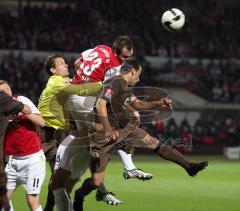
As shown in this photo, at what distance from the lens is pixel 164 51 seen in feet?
108

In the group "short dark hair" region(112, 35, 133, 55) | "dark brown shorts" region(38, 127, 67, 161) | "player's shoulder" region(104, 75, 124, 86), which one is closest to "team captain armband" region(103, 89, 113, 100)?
"player's shoulder" region(104, 75, 124, 86)

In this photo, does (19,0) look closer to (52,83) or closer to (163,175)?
(163,175)

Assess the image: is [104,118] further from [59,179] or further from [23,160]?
[23,160]

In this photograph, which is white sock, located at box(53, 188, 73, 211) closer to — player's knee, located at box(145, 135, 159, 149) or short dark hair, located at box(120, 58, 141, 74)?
player's knee, located at box(145, 135, 159, 149)

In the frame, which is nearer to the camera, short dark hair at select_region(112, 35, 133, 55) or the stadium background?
short dark hair at select_region(112, 35, 133, 55)

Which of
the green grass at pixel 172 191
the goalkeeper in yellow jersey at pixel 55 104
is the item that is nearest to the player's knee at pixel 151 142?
the goalkeeper in yellow jersey at pixel 55 104

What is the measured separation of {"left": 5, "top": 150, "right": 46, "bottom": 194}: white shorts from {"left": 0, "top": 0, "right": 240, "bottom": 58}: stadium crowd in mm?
22418

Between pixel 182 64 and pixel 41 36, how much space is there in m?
6.32

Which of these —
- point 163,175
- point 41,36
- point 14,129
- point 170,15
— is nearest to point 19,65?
point 41,36

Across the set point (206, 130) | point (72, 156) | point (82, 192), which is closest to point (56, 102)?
point (72, 156)

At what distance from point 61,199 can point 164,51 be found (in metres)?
24.9

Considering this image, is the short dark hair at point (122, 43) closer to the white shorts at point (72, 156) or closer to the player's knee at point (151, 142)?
the player's knee at point (151, 142)

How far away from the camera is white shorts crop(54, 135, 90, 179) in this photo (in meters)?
8.66

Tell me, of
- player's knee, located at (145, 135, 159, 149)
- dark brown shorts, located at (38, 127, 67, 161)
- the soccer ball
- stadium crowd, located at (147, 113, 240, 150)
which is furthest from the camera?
stadium crowd, located at (147, 113, 240, 150)
